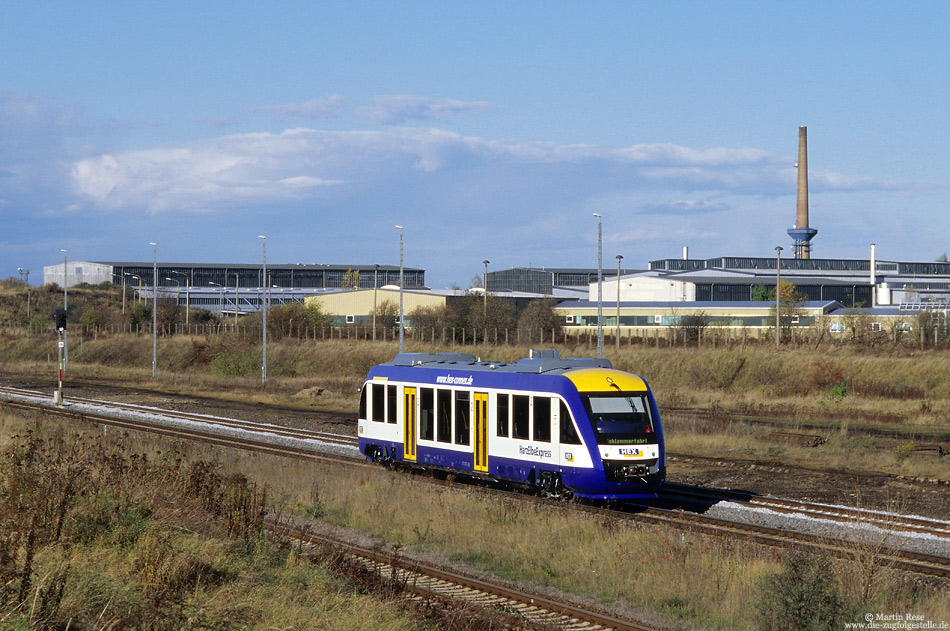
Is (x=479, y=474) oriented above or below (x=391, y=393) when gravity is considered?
below

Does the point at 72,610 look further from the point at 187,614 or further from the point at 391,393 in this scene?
the point at 391,393

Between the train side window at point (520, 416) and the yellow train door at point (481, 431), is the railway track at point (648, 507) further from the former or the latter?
the yellow train door at point (481, 431)

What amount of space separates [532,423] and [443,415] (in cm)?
353

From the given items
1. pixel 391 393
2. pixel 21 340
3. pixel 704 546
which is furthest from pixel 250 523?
pixel 21 340

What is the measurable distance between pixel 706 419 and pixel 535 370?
2035 cm

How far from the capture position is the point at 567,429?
65.7 feet

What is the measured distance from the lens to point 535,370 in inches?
856

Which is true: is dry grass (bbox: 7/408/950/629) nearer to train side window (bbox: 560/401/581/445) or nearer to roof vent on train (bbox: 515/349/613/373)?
train side window (bbox: 560/401/581/445)

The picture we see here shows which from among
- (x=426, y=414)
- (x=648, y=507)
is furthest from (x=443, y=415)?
(x=648, y=507)

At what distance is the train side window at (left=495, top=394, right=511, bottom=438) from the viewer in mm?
21797

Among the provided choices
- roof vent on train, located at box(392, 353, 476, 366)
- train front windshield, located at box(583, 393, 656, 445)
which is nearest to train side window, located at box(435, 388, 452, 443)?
roof vent on train, located at box(392, 353, 476, 366)

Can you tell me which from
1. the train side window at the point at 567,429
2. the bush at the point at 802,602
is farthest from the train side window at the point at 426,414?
the bush at the point at 802,602

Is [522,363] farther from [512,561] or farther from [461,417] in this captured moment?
[512,561]

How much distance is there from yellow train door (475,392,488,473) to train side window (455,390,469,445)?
40 centimetres
